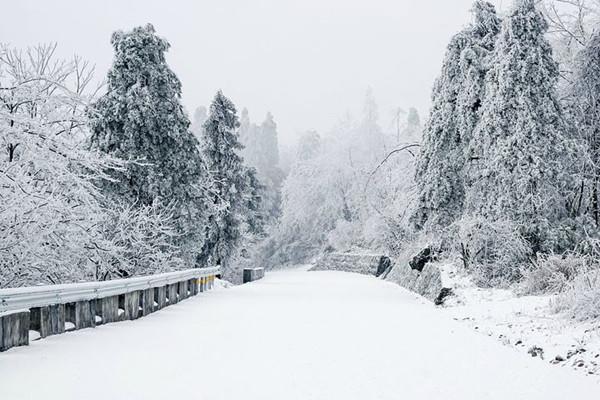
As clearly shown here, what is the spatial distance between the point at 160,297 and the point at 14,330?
279 inches

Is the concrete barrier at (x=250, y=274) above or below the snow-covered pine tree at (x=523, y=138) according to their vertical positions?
below

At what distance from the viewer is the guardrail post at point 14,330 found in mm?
7348

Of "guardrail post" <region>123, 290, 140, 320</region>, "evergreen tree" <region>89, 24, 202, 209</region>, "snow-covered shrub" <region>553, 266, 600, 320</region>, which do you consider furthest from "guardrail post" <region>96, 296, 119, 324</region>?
"evergreen tree" <region>89, 24, 202, 209</region>

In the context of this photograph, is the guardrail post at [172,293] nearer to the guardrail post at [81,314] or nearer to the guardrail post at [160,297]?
the guardrail post at [160,297]

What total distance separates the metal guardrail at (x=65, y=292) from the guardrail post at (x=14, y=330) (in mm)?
105

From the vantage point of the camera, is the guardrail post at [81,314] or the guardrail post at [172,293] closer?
the guardrail post at [81,314]

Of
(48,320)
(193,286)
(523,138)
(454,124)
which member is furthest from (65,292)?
(454,124)

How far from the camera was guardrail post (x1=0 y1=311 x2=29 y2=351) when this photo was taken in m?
7.35

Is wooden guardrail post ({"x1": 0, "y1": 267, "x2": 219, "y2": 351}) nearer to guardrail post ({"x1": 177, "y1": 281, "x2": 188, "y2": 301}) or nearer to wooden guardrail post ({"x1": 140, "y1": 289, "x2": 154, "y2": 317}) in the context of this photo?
wooden guardrail post ({"x1": 140, "y1": 289, "x2": 154, "y2": 317})

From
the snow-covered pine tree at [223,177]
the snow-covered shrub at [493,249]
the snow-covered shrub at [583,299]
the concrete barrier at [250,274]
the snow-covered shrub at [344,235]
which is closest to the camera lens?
the snow-covered shrub at [583,299]

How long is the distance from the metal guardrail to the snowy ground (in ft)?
22.1

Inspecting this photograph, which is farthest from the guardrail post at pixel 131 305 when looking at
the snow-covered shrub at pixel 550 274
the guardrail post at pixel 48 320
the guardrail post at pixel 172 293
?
the snow-covered shrub at pixel 550 274

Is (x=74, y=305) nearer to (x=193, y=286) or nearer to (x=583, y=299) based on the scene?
(x=583, y=299)

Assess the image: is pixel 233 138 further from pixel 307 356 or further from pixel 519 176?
pixel 307 356
